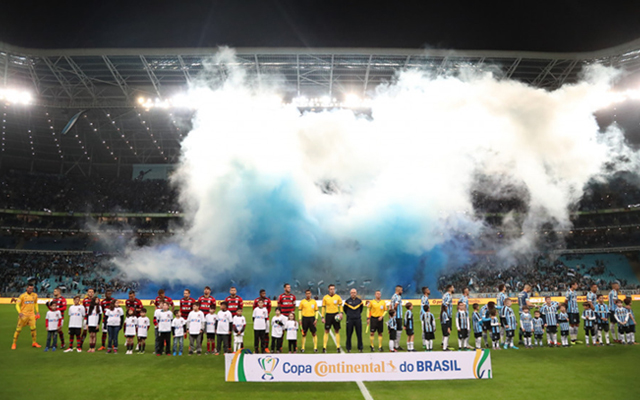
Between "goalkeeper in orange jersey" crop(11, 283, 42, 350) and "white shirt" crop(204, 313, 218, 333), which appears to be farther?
"goalkeeper in orange jersey" crop(11, 283, 42, 350)

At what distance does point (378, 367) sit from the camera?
9172 millimetres

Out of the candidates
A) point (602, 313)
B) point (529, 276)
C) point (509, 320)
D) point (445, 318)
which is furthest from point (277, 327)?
point (529, 276)

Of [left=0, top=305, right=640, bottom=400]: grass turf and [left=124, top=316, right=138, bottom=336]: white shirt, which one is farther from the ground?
[left=124, top=316, right=138, bottom=336]: white shirt

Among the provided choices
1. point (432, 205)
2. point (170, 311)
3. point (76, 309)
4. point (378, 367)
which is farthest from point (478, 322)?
point (432, 205)

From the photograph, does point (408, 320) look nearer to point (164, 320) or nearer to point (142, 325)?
point (164, 320)

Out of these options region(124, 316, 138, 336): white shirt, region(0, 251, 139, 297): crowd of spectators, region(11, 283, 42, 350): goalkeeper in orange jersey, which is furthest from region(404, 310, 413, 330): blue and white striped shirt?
Result: region(0, 251, 139, 297): crowd of spectators

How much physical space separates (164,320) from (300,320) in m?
4.17

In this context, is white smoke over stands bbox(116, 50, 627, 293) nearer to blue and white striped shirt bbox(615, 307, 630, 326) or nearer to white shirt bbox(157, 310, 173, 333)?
blue and white striped shirt bbox(615, 307, 630, 326)

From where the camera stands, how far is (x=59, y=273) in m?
42.0

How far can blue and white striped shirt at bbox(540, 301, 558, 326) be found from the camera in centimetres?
1370

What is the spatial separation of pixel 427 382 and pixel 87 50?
3120 cm

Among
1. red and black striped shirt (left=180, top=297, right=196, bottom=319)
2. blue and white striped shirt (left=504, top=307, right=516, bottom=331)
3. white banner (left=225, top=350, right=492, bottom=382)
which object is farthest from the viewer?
blue and white striped shirt (left=504, top=307, right=516, bottom=331)

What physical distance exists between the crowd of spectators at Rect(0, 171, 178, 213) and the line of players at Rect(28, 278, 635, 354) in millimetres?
38832

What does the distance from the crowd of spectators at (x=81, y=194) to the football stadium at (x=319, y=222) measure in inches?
10.8
